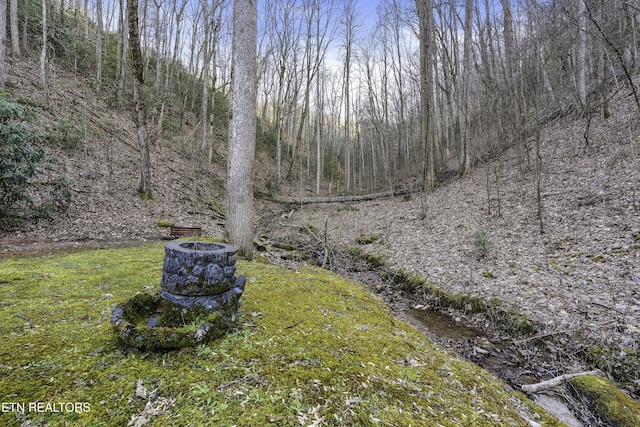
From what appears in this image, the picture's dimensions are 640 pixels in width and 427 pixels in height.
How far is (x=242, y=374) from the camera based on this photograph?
2100 mm

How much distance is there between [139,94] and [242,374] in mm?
10322

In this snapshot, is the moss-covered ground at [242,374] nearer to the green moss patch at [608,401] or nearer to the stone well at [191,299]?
the stone well at [191,299]

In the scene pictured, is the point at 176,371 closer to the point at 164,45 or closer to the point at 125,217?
the point at 125,217

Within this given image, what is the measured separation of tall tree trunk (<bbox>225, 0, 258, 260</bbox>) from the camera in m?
5.71

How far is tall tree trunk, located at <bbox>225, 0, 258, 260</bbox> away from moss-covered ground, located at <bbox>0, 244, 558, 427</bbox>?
8.44ft

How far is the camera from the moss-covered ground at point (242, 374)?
1725 mm

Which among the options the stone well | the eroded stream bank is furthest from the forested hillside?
the stone well

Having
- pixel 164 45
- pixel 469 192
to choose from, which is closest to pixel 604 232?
pixel 469 192

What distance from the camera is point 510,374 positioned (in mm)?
3475

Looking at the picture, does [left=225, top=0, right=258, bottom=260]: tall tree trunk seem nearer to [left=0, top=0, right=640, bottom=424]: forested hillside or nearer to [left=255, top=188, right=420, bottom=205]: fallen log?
[left=0, top=0, right=640, bottom=424]: forested hillside

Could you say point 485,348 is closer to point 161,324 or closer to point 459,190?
point 161,324

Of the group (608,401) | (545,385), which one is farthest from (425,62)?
(608,401)

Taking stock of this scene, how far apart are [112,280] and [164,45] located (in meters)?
21.3

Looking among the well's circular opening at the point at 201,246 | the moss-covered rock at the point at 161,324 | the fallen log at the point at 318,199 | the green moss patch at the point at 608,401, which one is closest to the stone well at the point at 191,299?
the moss-covered rock at the point at 161,324
